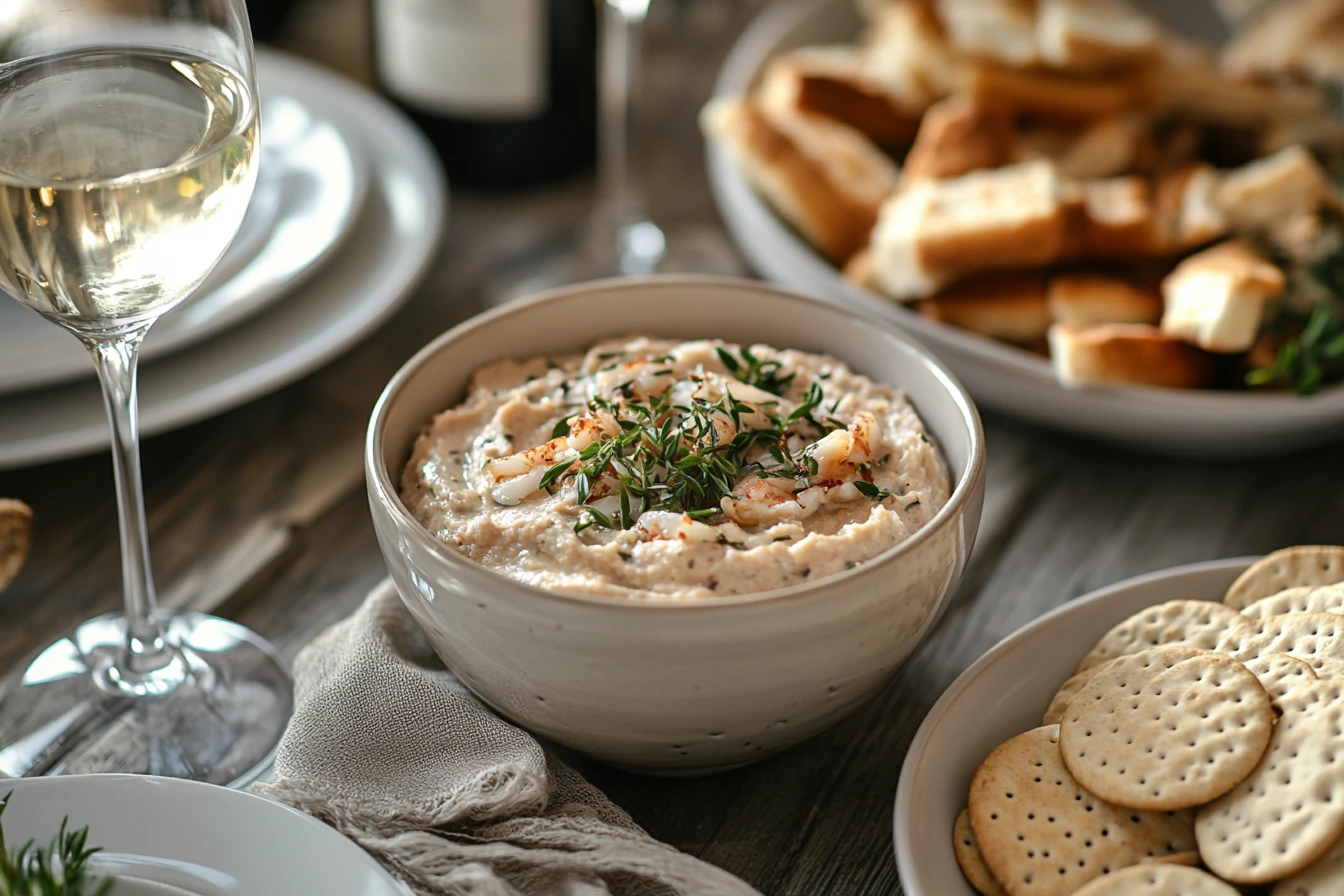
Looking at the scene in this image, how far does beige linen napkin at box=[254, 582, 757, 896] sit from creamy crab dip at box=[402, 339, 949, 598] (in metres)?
0.18

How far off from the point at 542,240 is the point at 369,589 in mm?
1016

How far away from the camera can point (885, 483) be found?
1323mm

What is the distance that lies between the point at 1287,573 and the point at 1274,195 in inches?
33.8

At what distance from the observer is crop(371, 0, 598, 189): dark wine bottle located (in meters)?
2.37

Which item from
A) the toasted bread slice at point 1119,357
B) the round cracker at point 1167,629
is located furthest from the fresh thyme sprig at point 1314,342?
the round cracker at point 1167,629

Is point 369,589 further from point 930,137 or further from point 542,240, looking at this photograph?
point 930,137

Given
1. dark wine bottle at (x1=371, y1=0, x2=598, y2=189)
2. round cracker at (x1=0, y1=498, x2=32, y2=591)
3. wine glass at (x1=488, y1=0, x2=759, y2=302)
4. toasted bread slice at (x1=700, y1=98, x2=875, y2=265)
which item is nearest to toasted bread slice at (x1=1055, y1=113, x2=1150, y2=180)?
toasted bread slice at (x1=700, y1=98, x2=875, y2=265)

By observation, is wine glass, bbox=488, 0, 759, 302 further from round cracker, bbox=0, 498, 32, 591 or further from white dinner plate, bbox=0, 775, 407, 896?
white dinner plate, bbox=0, 775, 407, 896

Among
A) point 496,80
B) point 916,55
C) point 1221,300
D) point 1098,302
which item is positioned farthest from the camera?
point 496,80

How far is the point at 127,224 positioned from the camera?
45.6 inches

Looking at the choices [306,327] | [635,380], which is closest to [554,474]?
[635,380]

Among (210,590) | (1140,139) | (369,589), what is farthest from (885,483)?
(1140,139)

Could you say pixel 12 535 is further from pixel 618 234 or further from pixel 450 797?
pixel 618 234

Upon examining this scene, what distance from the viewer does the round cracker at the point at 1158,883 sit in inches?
40.3
